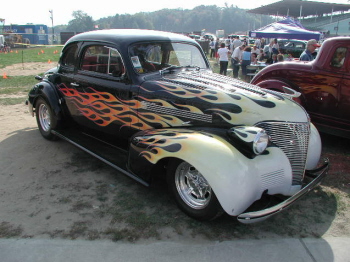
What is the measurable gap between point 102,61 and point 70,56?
0.97m

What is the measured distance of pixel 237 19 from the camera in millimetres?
138375

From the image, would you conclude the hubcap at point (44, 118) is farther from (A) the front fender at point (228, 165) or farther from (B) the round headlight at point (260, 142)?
(B) the round headlight at point (260, 142)

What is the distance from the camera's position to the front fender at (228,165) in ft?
9.18

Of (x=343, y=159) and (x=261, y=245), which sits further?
(x=343, y=159)

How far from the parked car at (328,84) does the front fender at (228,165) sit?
2953 millimetres

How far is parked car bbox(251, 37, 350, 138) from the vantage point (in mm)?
5344

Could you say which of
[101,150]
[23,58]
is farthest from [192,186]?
[23,58]

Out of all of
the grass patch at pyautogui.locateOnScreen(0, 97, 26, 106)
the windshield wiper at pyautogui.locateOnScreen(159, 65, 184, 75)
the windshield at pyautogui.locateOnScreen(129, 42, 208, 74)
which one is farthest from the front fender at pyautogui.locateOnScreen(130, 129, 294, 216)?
the grass patch at pyautogui.locateOnScreen(0, 97, 26, 106)

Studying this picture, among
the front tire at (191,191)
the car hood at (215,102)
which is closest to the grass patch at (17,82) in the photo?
the car hood at (215,102)

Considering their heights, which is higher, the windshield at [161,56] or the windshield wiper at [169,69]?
the windshield at [161,56]

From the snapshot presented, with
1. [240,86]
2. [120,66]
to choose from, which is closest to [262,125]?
[240,86]

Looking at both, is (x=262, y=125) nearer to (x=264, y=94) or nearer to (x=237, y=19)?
(x=264, y=94)

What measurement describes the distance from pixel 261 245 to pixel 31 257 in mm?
2153

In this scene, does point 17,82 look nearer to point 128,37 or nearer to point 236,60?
point 236,60
